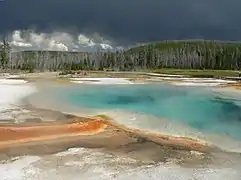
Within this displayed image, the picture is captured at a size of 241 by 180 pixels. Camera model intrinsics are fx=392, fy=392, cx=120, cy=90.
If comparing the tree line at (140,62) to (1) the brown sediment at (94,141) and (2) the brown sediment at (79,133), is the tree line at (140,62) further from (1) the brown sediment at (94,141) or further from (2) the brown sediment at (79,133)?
(1) the brown sediment at (94,141)

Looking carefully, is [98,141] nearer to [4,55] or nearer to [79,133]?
[79,133]

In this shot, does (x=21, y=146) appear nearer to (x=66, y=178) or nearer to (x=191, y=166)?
(x=66, y=178)

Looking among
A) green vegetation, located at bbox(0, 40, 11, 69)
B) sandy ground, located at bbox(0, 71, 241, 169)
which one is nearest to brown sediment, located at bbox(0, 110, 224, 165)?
sandy ground, located at bbox(0, 71, 241, 169)

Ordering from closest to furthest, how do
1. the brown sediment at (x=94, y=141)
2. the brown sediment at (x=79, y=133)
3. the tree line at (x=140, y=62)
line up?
the brown sediment at (x=94, y=141), the brown sediment at (x=79, y=133), the tree line at (x=140, y=62)

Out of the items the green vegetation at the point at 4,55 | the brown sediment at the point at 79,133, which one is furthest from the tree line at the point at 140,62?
the brown sediment at the point at 79,133

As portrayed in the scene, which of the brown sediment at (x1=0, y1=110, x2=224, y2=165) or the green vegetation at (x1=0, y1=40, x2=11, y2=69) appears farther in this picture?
the green vegetation at (x1=0, y1=40, x2=11, y2=69)

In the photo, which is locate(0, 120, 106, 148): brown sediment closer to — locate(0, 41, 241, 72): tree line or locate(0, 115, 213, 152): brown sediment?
locate(0, 115, 213, 152): brown sediment

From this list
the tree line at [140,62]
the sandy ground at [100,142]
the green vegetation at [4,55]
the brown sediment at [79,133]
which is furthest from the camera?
the tree line at [140,62]

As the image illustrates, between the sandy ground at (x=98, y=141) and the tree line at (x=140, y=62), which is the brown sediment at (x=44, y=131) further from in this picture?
the tree line at (x=140, y=62)

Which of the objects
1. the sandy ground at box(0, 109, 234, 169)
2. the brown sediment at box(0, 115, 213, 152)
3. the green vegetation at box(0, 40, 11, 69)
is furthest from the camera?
the green vegetation at box(0, 40, 11, 69)

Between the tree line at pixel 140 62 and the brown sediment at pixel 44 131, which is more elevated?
the tree line at pixel 140 62

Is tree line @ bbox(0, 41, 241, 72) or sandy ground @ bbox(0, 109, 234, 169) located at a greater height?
tree line @ bbox(0, 41, 241, 72)

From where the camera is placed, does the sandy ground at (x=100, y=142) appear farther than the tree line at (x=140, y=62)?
No

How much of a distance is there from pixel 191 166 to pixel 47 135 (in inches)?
263
